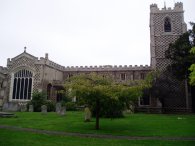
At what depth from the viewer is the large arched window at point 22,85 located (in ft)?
125

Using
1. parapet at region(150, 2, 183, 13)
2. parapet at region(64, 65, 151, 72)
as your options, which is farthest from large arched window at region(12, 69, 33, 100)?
parapet at region(150, 2, 183, 13)

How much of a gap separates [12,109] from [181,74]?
2369cm

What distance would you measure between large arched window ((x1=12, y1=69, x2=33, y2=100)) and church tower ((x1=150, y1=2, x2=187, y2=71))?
70.1 ft

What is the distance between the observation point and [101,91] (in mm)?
13773

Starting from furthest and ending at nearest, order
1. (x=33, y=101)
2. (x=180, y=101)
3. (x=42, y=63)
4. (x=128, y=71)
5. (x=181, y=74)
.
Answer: (x=128, y=71)
(x=42, y=63)
(x=180, y=101)
(x=33, y=101)
(x=181, y=74)

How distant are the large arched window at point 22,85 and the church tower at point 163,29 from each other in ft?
70.1

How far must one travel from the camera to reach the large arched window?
125ft

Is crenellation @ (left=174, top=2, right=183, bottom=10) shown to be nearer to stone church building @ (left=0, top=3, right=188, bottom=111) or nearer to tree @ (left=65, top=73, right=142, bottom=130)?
stone church building @ (left=0, top=3, right=188, bottom=111)

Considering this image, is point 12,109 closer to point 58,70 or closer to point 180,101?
point 58,70

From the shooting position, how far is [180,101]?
35562 mm

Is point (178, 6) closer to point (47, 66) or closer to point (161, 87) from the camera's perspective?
point (161, 87)

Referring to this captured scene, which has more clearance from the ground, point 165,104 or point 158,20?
point 158,20

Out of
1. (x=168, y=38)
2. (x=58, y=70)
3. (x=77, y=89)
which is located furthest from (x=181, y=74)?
(x=58, y=70)

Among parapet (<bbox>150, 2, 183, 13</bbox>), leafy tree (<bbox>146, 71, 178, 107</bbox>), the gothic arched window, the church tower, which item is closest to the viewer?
leafy tree (<bbox>146, 71, 178, 107</bbox>)
